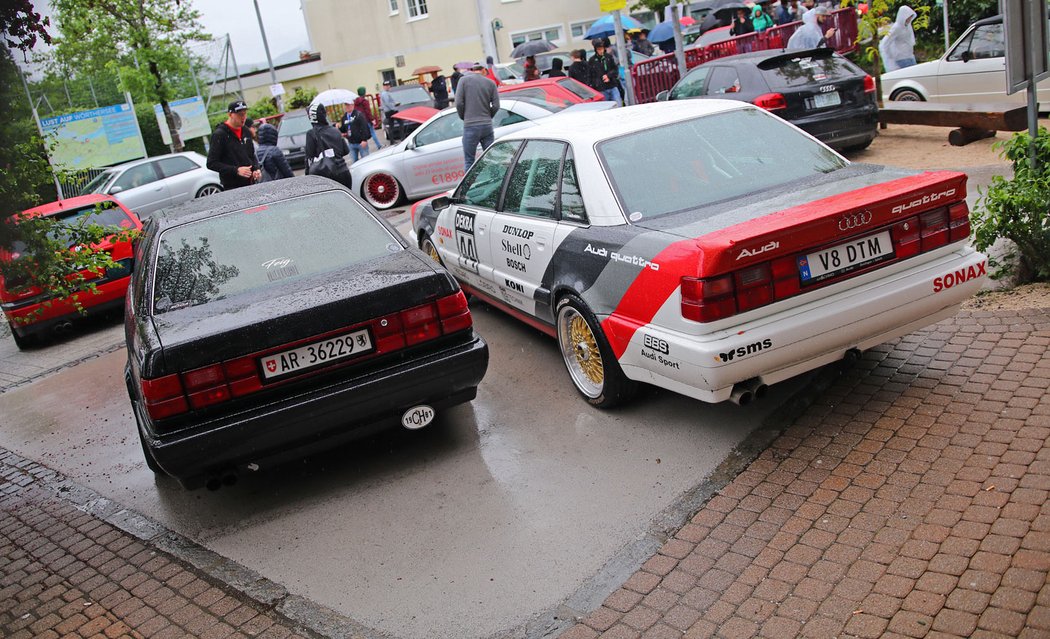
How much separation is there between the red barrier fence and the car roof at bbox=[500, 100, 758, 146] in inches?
478

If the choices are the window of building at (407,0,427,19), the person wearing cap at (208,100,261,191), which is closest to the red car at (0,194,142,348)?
the person wearing cap at (208,100,261,191)

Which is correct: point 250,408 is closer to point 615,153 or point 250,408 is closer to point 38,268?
point 38,268

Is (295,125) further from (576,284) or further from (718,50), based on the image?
(576,284)

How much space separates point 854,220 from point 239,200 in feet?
11.9

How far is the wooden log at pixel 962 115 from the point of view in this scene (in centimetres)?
877

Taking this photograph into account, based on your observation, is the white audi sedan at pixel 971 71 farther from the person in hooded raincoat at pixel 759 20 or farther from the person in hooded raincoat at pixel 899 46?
the person in hooded raincoat at pixel 759 20

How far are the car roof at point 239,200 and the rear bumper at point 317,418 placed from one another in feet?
4.27

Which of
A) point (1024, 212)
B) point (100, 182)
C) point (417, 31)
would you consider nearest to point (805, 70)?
point (1024, 212)

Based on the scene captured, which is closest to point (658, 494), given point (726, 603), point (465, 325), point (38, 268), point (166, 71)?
point (726, 603)

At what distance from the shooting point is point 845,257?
14.1 feet

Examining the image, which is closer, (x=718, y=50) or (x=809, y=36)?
(x=809, y=36)

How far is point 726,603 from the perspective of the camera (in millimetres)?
3371

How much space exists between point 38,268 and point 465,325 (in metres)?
2.69

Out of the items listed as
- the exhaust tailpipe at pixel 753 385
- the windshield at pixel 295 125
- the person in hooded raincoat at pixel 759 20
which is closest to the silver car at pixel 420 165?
the person in hooded raincoat at pixel 759 20
